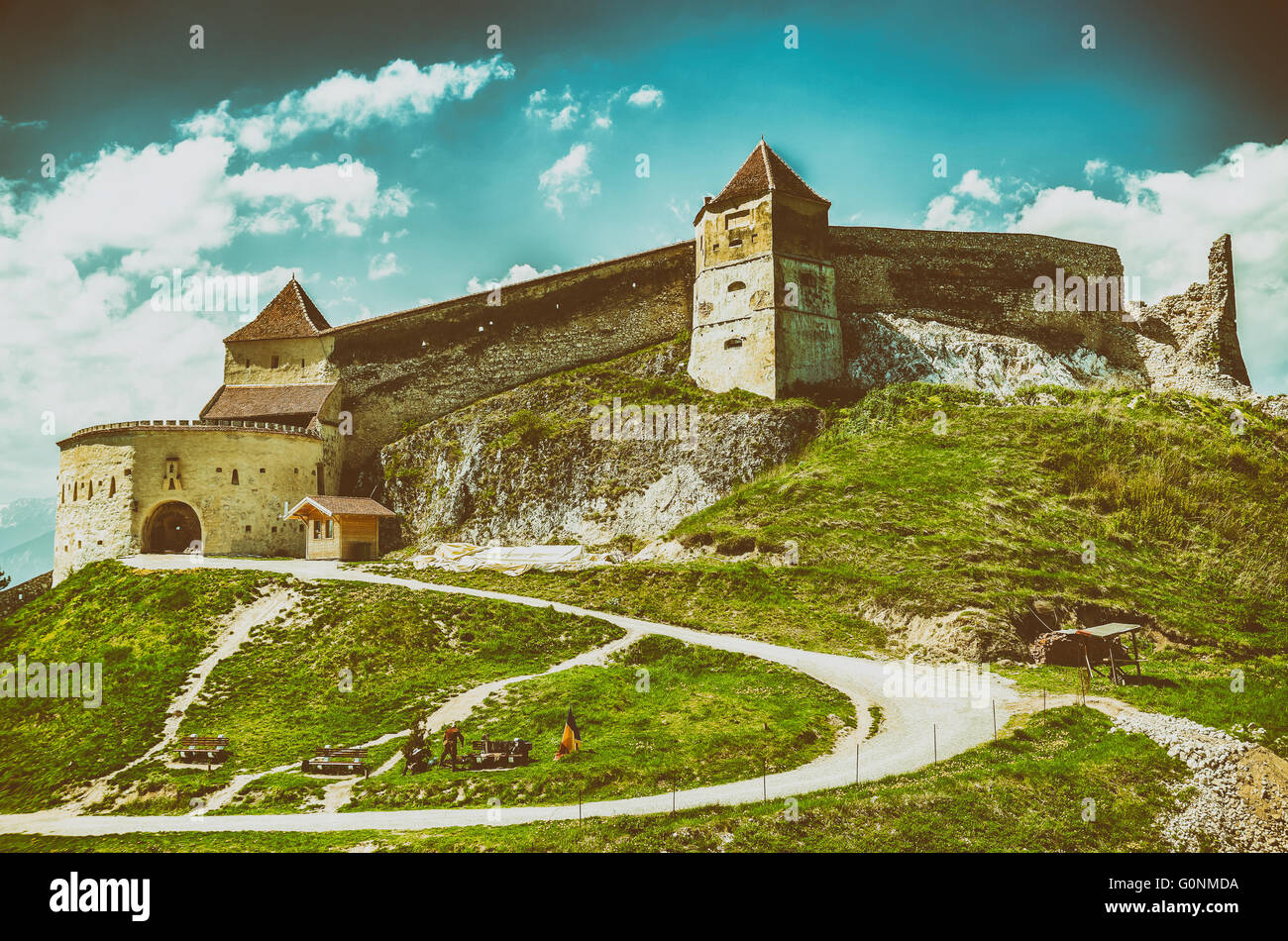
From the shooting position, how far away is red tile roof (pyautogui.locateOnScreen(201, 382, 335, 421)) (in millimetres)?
47438

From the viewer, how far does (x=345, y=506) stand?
4197 centimetres

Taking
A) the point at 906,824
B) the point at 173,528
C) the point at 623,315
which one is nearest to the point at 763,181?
the point at 623,315

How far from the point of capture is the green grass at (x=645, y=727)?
19.4 metres

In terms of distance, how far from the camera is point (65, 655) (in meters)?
31.0

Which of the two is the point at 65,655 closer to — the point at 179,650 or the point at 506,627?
the point at 179,650

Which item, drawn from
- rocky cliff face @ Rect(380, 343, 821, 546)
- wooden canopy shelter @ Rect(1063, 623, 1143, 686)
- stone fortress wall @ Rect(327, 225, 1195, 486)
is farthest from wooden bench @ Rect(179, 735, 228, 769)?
stone fortress wall @ Rect(327, 225, 1195, 486)

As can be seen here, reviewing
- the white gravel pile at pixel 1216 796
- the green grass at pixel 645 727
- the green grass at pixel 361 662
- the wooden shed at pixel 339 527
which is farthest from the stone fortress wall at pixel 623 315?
the white gravel pile at pixel 1216 796

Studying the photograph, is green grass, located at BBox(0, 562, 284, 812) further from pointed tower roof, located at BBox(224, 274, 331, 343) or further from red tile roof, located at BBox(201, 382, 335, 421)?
pointed tower roof, located at BBox(224, 274, 331, 343)

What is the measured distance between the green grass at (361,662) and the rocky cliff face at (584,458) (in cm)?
986

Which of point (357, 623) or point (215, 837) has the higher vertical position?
point (357, 623)

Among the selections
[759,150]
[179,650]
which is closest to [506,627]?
[179,650]

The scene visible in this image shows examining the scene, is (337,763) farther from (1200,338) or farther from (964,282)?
(1200,338)
